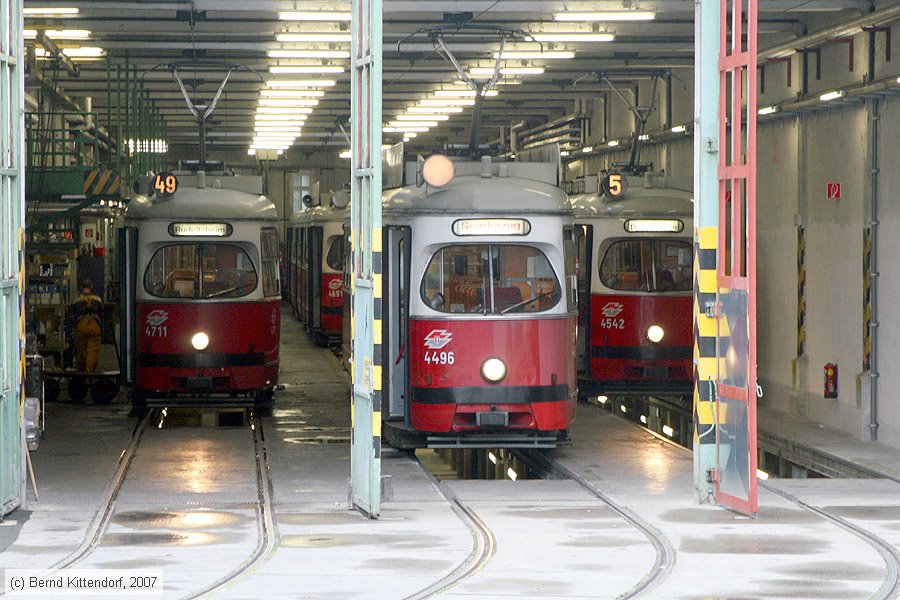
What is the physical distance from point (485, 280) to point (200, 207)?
5.39m

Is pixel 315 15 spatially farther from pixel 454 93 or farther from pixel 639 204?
pixel 454 93

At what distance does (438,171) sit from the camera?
49.0 feet

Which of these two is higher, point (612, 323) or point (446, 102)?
point (446, 102)

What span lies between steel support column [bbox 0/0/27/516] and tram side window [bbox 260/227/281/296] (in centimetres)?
728

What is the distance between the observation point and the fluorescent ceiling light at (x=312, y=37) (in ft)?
68.4

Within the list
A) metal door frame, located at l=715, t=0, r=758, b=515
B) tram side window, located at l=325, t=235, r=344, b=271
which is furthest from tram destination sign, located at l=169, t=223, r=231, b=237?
tram side window, located at l=325, t=235, r=344, b=271

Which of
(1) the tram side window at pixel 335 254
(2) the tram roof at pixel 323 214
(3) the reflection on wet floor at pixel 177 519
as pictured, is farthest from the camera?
(1) the tram side window at pixel 335 254

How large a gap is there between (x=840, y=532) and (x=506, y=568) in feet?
9.08

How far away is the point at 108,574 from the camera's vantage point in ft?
32.3

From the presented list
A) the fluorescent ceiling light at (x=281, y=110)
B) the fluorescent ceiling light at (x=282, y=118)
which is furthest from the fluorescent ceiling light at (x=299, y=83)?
the fluorescent ceiling light at (x=282, y=118)

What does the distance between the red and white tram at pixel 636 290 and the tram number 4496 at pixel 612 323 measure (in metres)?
0.01

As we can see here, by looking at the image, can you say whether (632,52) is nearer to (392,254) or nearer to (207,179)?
(207,179)

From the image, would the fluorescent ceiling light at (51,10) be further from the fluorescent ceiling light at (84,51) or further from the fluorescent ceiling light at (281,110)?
the fluorescent ceiling light at (281,110)

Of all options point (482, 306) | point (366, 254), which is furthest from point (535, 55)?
point (366, 254)
